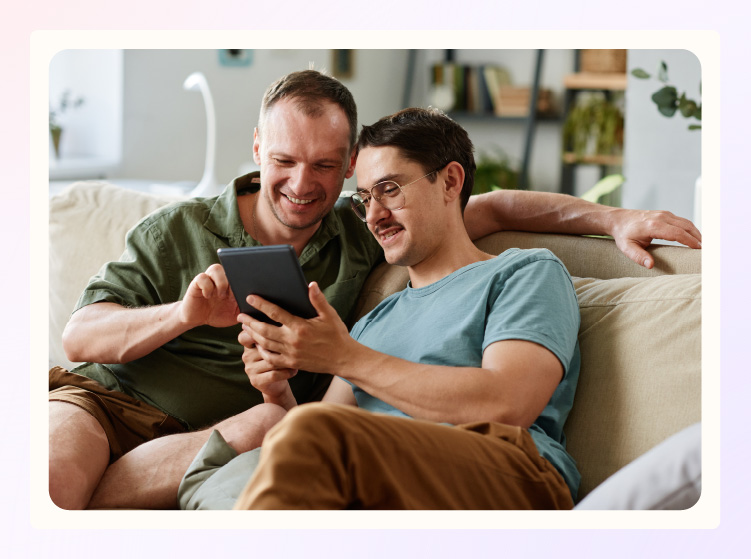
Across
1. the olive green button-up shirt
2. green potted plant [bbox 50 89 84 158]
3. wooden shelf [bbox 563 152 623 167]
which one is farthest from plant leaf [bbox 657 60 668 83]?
green potted plant [bbox 50 89 84 158]

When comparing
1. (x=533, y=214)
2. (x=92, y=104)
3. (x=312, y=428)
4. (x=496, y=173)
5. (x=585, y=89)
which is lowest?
(x=312, y=428)

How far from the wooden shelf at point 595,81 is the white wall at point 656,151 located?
1.74 m

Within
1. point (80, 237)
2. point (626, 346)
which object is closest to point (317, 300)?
point (626, 346)

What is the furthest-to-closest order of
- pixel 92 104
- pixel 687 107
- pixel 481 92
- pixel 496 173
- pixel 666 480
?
pixel 481 92, pixel 496 173, pixel 92 104, pixel 687 107, pixel 666 480

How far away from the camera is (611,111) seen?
484 centimetres

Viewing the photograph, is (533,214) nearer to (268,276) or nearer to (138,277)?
(268,276)

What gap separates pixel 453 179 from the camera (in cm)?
153

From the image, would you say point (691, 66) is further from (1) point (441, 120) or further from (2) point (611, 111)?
(2) point (611, 111)

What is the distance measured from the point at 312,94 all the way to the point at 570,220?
0.60 meters

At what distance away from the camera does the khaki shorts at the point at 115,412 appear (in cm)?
150
